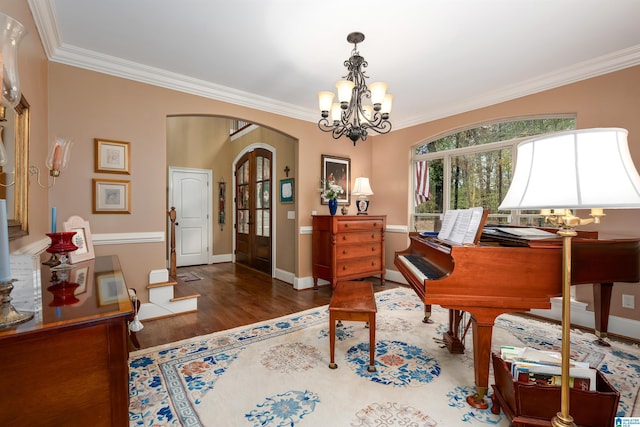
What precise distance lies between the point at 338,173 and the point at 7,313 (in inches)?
167

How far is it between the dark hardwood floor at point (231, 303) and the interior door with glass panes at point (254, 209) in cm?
46

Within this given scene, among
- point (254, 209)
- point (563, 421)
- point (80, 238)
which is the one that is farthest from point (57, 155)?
point (254, 209)

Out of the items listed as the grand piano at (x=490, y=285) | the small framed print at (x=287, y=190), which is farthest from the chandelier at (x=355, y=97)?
the small framed print at (x=287, y=190)

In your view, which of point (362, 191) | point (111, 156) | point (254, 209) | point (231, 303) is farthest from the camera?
point (254, 209)

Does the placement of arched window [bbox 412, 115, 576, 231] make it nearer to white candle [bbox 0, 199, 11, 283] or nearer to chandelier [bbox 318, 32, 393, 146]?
chandelier [bbox 318, 32, 393, 146]

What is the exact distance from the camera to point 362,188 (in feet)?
15.0

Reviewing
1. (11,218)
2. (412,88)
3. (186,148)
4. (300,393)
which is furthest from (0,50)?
(186,148)

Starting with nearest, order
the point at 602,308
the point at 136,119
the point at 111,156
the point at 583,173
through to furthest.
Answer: the point at 583,173 → the point at 602,308 → the point at 111,156 → the point at 136,119

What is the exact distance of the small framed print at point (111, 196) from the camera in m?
2.88

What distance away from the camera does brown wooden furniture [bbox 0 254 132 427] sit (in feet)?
2.75

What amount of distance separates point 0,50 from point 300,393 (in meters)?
2.17

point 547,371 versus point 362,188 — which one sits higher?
point 362,188

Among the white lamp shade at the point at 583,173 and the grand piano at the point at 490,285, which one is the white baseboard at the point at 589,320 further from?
the white lamp shade at the point at 583,173

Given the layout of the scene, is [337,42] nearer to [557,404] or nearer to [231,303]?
[557,404]
